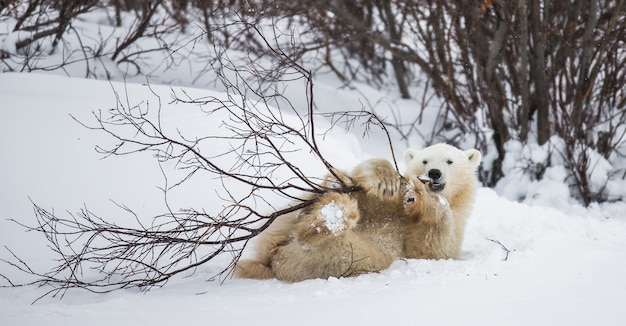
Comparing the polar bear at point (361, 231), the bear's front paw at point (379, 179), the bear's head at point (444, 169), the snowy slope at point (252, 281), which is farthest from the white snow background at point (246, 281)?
the bear's head at point (444, 169)

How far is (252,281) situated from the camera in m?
3.02

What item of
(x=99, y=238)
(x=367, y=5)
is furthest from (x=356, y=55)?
(x=99, y=238)

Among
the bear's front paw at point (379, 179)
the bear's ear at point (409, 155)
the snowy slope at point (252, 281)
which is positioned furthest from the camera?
the bear's ear at point (409, 155)

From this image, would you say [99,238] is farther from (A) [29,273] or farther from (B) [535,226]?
(B) [535,226]

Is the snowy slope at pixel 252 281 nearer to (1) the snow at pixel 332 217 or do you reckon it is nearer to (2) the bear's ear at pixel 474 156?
(1) the snow at pixel 332 217

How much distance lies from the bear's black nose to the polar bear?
61 mm

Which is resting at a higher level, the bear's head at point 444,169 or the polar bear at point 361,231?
the bear's head at point 444,169

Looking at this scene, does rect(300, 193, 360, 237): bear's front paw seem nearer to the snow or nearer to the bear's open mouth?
the snow

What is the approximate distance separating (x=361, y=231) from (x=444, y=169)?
76 cm

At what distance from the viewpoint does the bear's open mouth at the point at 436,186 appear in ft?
11.9

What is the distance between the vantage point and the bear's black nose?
144 inches

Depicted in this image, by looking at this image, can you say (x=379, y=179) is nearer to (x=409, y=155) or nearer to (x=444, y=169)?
(x=444, y=169)

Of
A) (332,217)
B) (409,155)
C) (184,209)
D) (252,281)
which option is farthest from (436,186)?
(184,209)

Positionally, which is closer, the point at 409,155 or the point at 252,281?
the point at 252,281
